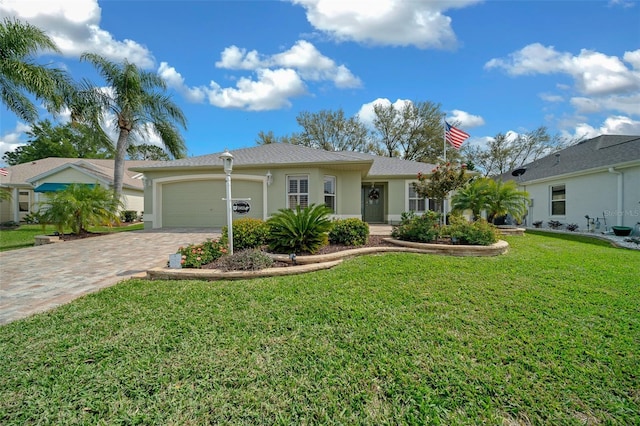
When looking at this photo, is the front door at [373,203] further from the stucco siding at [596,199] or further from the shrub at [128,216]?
the shrub at [128,216]

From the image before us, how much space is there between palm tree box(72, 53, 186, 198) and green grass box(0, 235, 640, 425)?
1362 centimetres

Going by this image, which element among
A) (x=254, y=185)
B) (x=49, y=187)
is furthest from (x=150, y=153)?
(x=254, y=185)

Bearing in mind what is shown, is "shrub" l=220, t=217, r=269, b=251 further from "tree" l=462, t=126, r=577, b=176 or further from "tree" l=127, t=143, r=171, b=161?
"tree" l=127, t=143, r=171, b=161

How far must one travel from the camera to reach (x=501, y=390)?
213cm

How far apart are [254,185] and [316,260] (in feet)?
23.5

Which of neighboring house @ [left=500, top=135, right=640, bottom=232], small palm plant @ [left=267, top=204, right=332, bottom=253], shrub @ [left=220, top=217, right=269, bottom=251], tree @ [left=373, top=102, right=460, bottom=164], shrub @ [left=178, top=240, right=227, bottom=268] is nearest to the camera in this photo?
shrub @ [left=178, top=240, right=227, bottom=268]

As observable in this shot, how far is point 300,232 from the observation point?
19.3ft

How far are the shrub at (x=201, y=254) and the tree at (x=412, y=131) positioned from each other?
24.2 m

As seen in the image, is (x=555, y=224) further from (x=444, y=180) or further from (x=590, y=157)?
(x=444, y=180)

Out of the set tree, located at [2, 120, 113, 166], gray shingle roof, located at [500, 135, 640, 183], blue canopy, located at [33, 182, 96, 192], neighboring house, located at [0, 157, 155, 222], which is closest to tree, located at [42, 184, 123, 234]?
neighboring house, located at [0, 157, 155, 222]

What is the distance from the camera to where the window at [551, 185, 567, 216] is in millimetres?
13695

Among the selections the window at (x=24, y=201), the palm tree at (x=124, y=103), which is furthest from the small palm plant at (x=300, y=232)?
the window at (x=24, y=201)

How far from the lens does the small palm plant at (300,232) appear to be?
5.88 m

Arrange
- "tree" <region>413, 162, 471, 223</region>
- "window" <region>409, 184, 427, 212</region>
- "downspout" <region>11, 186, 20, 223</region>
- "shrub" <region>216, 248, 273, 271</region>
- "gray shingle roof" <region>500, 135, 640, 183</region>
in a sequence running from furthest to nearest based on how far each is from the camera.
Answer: "downspout" <region>11, 186, 20, 223</region>, "window" <region>409, 184, 427, 212</region>, "gray shingle roof" <region>500, 135, 640, 183</region>, "tree" <region>413, 162, 471, 223</region>, "shrub" <region>216, 248, 273, 271</region>
